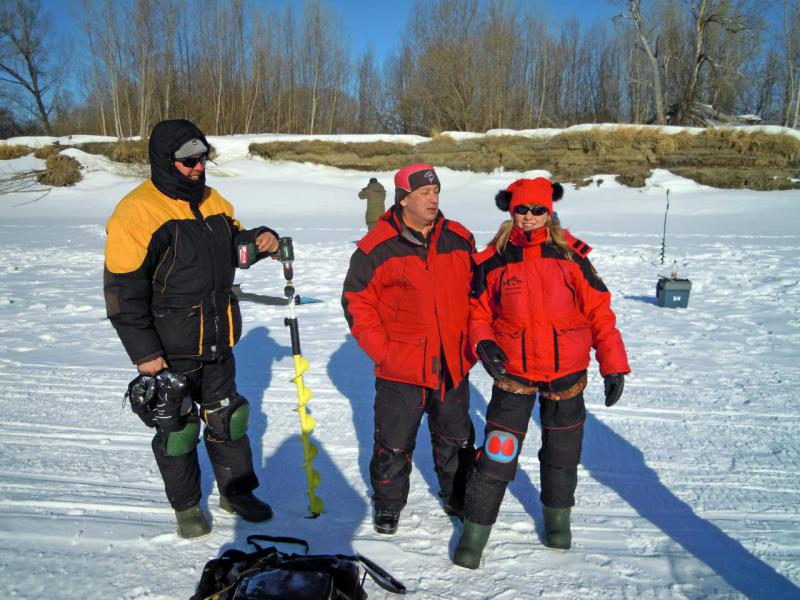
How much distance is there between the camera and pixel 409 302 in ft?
9.41

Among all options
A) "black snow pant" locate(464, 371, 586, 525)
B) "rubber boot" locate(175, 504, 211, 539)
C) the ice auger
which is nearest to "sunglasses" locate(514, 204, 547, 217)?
"black snow pant" locate(464, 371, 586, 525)

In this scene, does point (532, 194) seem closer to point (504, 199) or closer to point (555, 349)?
point (504, 199)

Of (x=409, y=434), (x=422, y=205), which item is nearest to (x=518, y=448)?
(x=409, y=434)

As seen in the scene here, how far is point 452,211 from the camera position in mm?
19594

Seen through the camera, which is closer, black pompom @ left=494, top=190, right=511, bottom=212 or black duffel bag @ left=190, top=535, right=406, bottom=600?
black duffel bag @ left=190, top=535, right=406, bottom=600

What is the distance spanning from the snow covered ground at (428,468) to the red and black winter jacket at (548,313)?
0.96 meters

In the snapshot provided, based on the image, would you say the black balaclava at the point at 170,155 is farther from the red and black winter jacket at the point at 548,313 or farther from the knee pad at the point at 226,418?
the red and black winter jacket at the point at 548,313

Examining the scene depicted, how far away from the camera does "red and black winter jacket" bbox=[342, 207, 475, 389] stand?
2850 millimetres

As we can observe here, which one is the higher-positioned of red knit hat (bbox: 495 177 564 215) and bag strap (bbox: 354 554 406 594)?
red knit hat (bbox: 495 177 564 215)

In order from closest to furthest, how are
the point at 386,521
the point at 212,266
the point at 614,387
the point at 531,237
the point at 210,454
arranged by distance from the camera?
the point at 614,387 < the point at 531,237 < the point at 212,266 < the point at 386,521 < the point at 210,454

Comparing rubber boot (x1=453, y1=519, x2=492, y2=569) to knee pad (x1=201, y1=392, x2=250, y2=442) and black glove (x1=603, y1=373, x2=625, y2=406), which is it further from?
knee pad (x1=201, y1=392, x2=250, y2=442)

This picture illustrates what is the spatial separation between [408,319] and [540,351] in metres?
0.68

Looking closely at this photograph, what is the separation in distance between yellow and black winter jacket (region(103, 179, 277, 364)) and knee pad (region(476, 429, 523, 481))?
1.47 metres

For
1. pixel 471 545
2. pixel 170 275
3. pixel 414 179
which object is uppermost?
pixel 414 179
